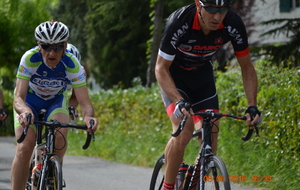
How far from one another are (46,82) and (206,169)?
201cm

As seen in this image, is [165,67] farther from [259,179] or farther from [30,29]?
[30,29]

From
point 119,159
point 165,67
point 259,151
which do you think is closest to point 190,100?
point 165,67

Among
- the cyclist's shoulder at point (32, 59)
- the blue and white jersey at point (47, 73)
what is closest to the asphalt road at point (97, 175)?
the blue and white jersey at point (47, 73)

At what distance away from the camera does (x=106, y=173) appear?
1054 centimetres

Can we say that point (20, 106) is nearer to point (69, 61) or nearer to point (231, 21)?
point (69, 61)

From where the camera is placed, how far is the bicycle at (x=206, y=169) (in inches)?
190

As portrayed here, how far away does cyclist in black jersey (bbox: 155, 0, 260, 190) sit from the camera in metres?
5.23

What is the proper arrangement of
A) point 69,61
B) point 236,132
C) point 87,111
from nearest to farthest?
1. point 87,111
2. point 69,61
3. point 236,132

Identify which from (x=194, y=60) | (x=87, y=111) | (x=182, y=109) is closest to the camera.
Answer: (x=182, y=109)

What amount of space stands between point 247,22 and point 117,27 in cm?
474

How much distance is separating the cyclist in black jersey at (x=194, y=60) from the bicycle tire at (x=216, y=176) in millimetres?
432

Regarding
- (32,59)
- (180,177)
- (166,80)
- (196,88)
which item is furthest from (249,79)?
(32,59)

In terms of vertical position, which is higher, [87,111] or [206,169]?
[87,111]

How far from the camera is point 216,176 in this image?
487cm
